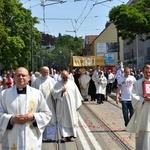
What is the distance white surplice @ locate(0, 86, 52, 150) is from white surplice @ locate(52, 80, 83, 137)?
5.30 metres

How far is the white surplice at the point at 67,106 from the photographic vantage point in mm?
11977

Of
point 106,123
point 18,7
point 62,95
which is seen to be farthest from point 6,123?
point 18,7

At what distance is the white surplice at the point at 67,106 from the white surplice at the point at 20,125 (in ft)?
17.4

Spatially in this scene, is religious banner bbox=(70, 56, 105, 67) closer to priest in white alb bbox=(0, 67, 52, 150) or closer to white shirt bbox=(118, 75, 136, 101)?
white shirt bbox=(118, 75, 136, 101)

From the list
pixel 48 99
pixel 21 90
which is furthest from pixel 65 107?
pixel 21 90

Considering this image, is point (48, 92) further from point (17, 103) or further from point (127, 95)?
point (17, 103)

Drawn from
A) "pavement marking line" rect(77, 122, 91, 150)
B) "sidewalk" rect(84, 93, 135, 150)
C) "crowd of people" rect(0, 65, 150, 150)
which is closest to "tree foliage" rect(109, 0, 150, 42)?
"sidewalk" rect(84, 93, 135, 150)

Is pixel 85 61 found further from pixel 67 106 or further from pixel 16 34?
pixel 16 34

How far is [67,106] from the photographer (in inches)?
478

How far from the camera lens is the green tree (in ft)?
162

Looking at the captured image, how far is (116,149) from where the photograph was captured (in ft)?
34.9

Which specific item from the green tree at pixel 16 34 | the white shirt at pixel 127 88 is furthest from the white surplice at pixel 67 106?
the green tree at pixel 16 34

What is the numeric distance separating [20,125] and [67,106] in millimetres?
5738

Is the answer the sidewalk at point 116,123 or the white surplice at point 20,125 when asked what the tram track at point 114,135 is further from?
the white surplice at point 20,125
